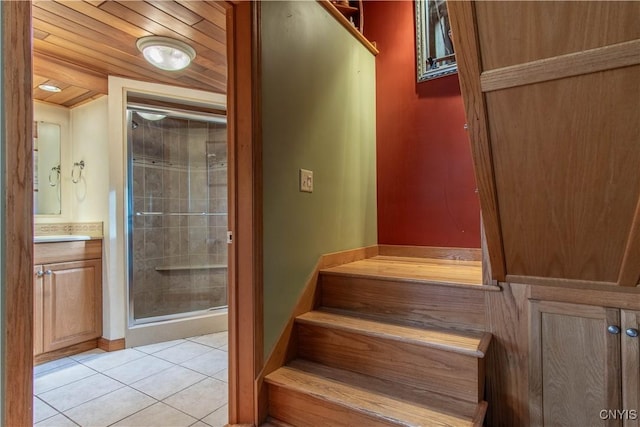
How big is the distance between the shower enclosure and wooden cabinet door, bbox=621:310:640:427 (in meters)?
2.67

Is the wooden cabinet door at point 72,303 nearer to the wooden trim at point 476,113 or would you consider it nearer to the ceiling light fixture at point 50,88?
the ceiling light fixture at point 50,88

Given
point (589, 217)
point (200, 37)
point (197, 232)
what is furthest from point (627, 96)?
point (197, 232)

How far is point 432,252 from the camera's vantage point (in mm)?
2404

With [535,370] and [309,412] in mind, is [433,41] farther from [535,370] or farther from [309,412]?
[309,412]

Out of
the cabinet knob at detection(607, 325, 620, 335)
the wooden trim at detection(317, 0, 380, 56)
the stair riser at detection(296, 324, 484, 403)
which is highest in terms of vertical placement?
the wooden trim at detection(317, 0, 380, 56)

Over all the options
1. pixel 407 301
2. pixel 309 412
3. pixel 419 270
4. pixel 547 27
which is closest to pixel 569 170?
pixel 547 27

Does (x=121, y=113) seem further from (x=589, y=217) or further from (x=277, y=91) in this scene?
(x=589, y=217)

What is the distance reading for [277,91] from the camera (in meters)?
1.59

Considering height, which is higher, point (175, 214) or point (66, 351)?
point (175, 214)

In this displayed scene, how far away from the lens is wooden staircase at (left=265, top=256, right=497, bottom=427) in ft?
4.19

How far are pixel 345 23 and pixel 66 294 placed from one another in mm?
2703

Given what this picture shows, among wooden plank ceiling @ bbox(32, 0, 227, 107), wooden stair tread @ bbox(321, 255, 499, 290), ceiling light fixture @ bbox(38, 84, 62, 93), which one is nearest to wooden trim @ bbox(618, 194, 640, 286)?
wooden stair tread @ bbox(321, 255, 499, 290)

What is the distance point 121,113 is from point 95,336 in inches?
66.3

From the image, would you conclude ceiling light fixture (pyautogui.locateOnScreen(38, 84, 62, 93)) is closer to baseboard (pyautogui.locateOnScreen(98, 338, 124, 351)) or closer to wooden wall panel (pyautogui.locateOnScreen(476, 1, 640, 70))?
baseboard (pyautogui.locateOnScreen(98, 338, 124, 351))
